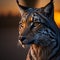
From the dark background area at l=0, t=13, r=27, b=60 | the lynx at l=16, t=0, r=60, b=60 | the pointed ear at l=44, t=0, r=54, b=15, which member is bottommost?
the dark background area at l=0, t=13, r=27, b=60

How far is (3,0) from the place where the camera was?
310cm

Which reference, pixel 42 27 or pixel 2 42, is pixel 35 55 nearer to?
pixel 42 27

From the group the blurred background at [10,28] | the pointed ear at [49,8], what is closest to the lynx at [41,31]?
the pointed ear at [49,8]

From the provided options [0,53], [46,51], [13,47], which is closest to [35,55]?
[46,51]

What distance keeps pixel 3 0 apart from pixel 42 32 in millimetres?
1559

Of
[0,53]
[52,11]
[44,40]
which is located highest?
[52,11]

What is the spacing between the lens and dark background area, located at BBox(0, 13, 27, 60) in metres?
2.80

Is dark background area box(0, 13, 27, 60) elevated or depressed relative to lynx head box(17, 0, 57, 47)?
depressed

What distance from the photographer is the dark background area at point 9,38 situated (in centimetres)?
280

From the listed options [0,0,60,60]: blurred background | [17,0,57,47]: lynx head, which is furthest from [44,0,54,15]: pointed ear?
[0,0,60,60]: blurred background

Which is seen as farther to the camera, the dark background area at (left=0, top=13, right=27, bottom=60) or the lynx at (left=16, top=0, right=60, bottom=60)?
the dark background area at (left=0, top=13, right=27, bottom=60)

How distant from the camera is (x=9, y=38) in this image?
9.72 ft

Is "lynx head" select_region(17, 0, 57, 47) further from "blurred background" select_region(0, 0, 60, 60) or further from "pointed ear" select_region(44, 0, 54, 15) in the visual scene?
"blurred background" select_region(0, 0, 60, 60)

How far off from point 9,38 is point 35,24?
1.39 metres
